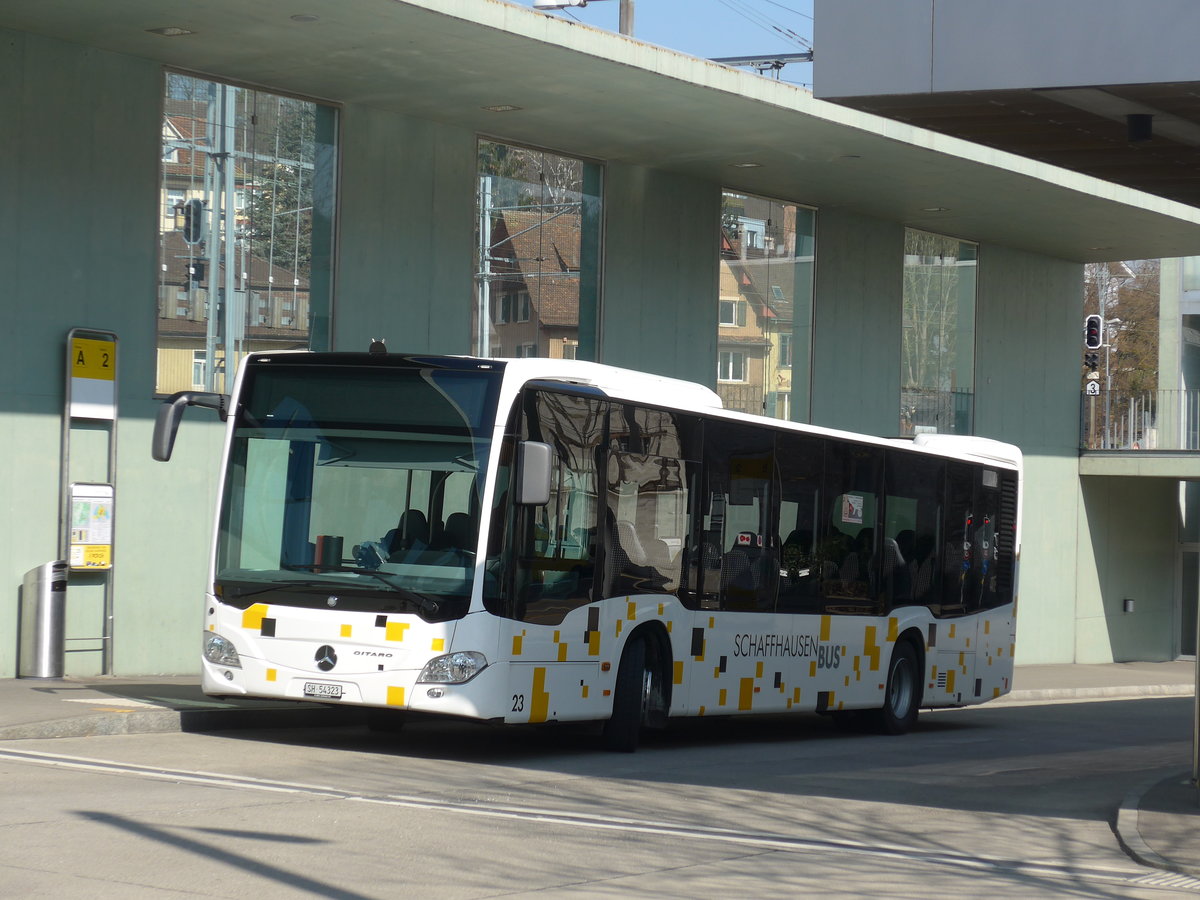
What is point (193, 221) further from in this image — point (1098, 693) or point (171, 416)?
point (1098, 693)

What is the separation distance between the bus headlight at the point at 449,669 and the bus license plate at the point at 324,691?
1.96ft

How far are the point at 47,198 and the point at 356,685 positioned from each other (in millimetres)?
7505

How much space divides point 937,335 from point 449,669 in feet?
63.5

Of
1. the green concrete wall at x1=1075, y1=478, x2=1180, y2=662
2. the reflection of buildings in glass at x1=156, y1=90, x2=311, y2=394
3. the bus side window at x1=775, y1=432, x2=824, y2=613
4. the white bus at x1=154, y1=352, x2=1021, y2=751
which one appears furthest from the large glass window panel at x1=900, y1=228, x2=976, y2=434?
the white bus at x1=154, y1=352, x2=1021, y2=751

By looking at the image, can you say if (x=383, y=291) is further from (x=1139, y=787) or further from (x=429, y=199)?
(x=1139, y=787)

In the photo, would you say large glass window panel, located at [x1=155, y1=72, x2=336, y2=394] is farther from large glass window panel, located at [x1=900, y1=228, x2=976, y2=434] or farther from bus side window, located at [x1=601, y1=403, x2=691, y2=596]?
large glass window panel, located at [x1=900, y1=228, x2=976, y2=434]

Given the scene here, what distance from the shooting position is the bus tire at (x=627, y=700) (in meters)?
13.7

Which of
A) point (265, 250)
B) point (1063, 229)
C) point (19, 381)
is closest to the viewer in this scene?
point (19, 381)

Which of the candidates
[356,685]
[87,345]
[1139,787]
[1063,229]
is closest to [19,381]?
[87,345]

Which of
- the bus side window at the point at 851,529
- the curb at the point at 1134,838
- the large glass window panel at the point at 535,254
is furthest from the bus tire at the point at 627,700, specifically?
the large glass window panel at the point at 535,254

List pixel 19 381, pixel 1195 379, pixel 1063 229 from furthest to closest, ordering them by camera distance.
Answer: pixel 1195 379 → pixel 1063 229 → pixel 19 381

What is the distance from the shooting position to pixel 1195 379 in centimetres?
3681

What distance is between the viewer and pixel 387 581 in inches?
482

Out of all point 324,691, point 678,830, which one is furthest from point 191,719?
point 678,830
